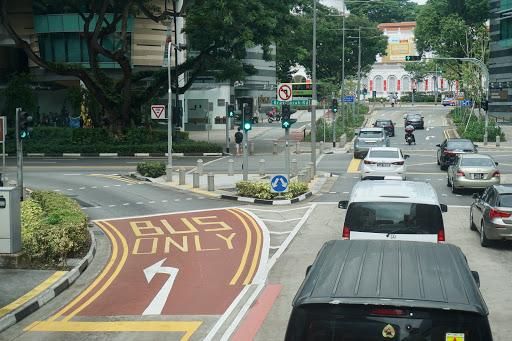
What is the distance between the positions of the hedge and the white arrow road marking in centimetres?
3485

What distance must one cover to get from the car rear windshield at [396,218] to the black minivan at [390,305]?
20.9 feet

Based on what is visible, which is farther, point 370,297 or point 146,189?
point 146,189

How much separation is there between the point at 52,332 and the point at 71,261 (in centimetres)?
522

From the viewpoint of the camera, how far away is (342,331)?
18.2 feet

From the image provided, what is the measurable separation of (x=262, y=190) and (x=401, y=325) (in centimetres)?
2295

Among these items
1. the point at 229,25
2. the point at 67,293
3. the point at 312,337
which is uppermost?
the point at 229,25

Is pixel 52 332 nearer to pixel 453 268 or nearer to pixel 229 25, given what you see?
pixel 453 268

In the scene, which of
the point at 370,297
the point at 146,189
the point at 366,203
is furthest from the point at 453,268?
the point at 146,189

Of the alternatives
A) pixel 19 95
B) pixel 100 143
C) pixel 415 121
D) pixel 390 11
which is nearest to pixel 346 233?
pixel 100 143

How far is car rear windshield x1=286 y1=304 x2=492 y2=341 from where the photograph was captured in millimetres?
5418

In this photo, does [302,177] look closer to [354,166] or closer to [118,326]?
[354,166]

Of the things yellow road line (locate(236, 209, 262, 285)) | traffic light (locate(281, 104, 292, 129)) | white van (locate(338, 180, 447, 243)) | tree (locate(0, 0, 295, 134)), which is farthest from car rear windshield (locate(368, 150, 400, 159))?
tree (locate(0, 0, 295, 134))

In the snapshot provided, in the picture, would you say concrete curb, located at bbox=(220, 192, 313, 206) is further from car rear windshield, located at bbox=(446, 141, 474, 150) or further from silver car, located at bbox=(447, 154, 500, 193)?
car rear windshield, located at bbox=(446, 141, 474, 150)

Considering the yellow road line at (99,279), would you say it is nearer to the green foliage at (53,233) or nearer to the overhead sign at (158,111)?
the green foliage at (53,233)
